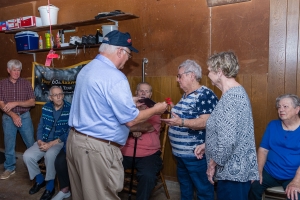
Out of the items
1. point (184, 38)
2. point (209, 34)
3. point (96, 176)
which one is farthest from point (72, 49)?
point (96, 176)

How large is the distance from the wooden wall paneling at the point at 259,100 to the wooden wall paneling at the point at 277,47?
0.06 metres

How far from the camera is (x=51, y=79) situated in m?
4.01

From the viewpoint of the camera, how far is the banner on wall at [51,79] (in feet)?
12.6

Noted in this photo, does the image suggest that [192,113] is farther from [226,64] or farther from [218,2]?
[218,2]

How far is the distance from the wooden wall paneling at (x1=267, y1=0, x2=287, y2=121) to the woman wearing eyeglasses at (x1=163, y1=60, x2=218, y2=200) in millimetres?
686

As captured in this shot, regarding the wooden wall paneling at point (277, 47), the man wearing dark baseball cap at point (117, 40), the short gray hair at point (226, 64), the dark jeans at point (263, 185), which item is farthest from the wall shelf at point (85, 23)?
the dark jeans at point (263, 185)

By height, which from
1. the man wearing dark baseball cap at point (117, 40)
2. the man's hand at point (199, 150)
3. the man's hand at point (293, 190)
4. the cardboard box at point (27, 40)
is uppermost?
the cardboard box at point (27, 40)

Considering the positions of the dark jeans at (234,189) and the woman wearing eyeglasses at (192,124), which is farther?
the woman wearing eyeglasses at (192,124)

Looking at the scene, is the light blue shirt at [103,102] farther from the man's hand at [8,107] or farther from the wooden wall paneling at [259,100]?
the man's hand at [8,107]

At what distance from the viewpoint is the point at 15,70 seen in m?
3.73

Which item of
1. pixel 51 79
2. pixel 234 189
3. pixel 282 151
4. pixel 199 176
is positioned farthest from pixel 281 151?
pixel 51 79

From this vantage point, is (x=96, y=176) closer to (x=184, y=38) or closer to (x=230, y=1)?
(x=184, y=38)

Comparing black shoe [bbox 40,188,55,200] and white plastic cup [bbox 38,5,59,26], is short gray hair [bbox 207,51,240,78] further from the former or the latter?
white plastic cup [bbox 38,5,59,26]

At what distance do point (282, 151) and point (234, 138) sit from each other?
0.99 m
